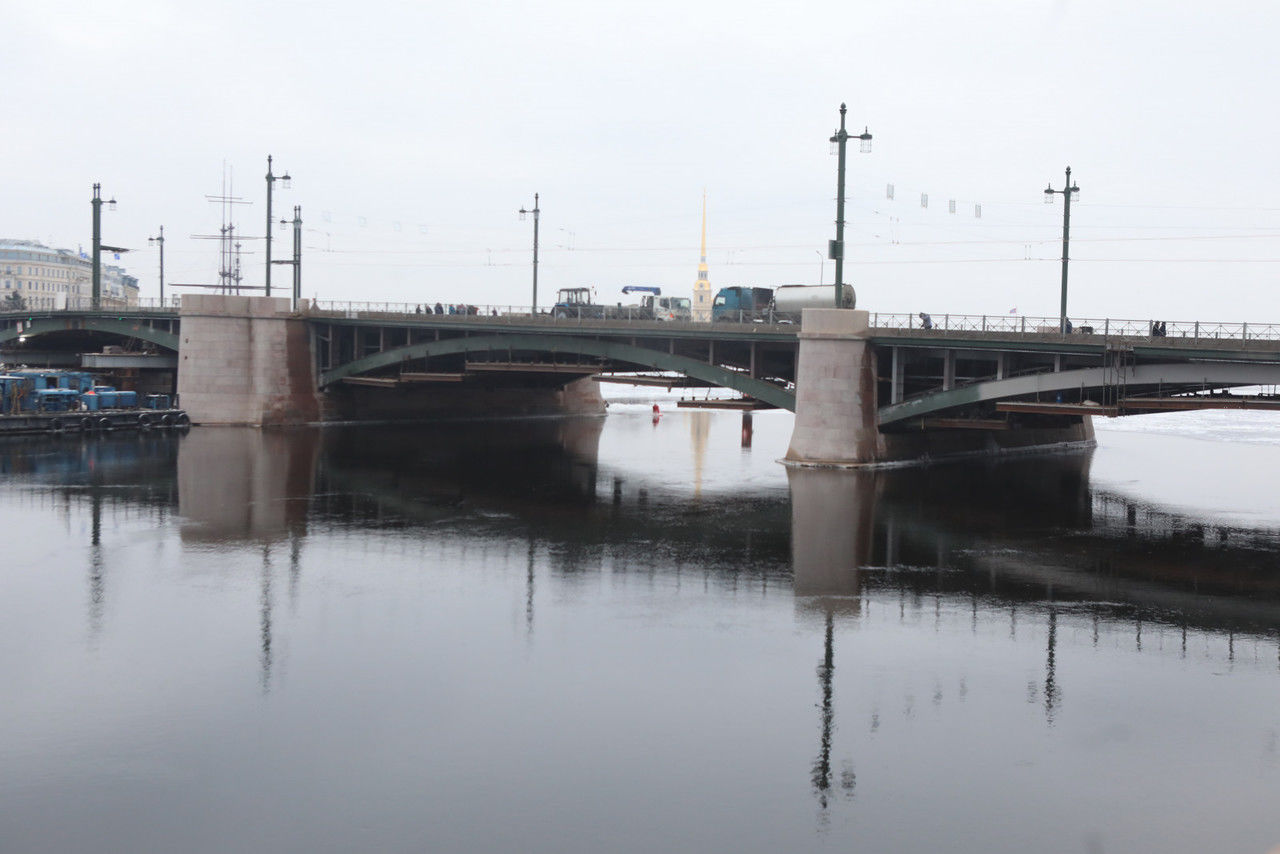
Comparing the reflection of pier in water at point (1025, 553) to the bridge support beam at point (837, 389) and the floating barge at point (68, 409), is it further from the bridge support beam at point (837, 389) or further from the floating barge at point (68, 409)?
the floating barge at point (68, 409)

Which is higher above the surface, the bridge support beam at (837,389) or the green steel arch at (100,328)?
the green steel arch at (100,328)

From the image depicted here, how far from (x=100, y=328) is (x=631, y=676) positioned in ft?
243

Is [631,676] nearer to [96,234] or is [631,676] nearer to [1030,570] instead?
[1030,570]

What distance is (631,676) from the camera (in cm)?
2083

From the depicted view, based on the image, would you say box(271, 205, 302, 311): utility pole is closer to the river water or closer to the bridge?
the bridge

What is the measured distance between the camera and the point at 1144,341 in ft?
147

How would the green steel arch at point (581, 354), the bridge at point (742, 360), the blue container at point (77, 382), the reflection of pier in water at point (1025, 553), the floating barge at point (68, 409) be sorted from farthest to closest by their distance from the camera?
the blue container at point (77, 382) < the floating barge at point (68, 409) < the green steel arch at point (581, 354) < the bridge at point (742, 360) < the reflection of pier in water at point (1025, 553)

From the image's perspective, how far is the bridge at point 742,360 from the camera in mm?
46250

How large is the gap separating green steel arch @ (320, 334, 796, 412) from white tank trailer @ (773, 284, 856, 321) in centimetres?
644

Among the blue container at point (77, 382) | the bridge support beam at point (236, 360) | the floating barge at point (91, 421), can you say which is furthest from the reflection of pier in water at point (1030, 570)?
the blue container at point (77, 382)

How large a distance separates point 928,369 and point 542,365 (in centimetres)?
2450

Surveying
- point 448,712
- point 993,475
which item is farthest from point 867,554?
point 993,475

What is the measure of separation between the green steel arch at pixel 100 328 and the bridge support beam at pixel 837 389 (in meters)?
47.5

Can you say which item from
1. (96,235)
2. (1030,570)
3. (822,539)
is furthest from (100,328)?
(1030,570)
